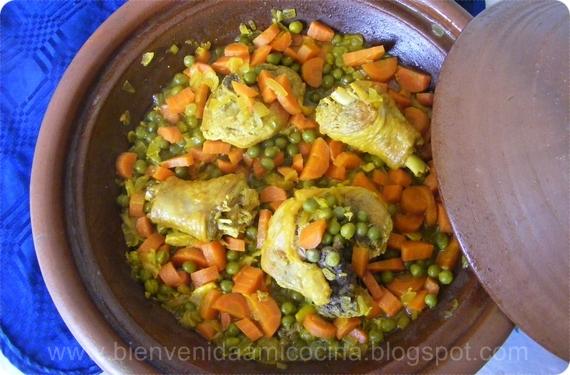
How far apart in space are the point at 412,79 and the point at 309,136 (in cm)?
67

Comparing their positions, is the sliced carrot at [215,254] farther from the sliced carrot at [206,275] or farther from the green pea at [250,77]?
the green pea at [250,77]

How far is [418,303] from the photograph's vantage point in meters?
3.22

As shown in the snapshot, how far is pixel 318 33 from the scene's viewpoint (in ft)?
12.0

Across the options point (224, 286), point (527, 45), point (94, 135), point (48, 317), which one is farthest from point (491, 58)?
point (48, 317)

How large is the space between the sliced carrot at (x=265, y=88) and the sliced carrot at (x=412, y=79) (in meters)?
0.74

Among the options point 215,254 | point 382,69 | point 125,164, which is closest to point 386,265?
point 215,254

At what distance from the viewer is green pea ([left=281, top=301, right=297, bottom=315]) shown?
3203 millimetres

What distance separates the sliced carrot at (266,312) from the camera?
3.19 m

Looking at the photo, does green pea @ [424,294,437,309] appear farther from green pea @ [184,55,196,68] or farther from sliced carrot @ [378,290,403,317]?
green pea @ [184,55,196,68]

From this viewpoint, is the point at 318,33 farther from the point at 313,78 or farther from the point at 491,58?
the point at 491,58

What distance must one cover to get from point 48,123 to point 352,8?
1.72 m

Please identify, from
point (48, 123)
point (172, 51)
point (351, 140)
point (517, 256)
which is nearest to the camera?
point (517, 256)

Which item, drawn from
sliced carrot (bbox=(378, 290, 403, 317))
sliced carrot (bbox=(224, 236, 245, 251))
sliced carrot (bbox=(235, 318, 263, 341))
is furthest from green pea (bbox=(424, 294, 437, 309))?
sliced carrot (bbox=(224, 236, 245, 251))

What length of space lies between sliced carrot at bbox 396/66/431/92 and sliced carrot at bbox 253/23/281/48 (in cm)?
73
